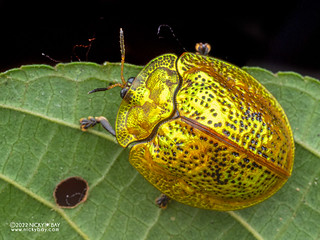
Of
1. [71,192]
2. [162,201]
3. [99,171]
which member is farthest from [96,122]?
[162,201]

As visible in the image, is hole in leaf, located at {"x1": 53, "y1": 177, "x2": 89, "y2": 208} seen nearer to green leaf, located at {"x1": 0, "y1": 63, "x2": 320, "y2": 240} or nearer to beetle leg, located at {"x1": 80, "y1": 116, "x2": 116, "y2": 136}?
green leaf, located at {"x1": 0, "y1": 63, "x2": 320, "y2": 240}

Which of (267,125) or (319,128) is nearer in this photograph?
(267,125)

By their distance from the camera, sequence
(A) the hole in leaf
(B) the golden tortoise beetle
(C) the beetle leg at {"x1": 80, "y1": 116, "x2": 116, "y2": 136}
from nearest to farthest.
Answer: (B) the golden tortoise beetle, (C) the beetle leg at {"x1": 80, "y1": 116, "x2": 116, "y2": 136}, (A) the hole in leaf

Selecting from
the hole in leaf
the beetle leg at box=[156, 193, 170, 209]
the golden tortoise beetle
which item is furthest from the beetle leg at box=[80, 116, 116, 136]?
the beetle leg at box=[156, 193, 170, 209]

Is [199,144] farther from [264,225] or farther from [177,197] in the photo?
[264,225]

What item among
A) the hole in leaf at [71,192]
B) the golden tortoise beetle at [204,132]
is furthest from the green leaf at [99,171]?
the golden tortoise beetle at [204,132]

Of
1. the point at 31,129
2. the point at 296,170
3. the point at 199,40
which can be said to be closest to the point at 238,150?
the point at 296,170
